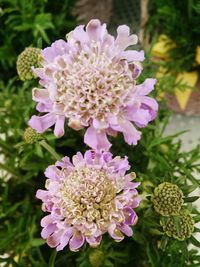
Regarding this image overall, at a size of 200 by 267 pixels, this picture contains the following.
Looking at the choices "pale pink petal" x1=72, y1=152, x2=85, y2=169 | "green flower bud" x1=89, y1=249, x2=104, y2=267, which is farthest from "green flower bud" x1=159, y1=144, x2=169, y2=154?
"pale pink petal" x1=72, y1=152, x2=85, y2=169

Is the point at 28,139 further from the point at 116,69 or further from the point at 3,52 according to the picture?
the point at 3,52

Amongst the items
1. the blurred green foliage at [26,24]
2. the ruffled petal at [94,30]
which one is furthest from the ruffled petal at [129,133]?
the blurred green foliage at [26,24]

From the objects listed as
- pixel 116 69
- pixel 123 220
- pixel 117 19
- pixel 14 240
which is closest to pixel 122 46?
pixel 116 69

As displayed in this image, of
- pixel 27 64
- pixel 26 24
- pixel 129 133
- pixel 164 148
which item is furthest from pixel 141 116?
pixel 26 24

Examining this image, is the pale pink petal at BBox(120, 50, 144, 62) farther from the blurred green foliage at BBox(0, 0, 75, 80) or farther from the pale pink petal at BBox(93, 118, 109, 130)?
the blurred green foliage at BBox(0, 0, 75, 80)

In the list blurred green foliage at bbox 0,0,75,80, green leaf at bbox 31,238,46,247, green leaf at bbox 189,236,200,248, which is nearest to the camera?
green leaf at bbox 189,236,200,248
